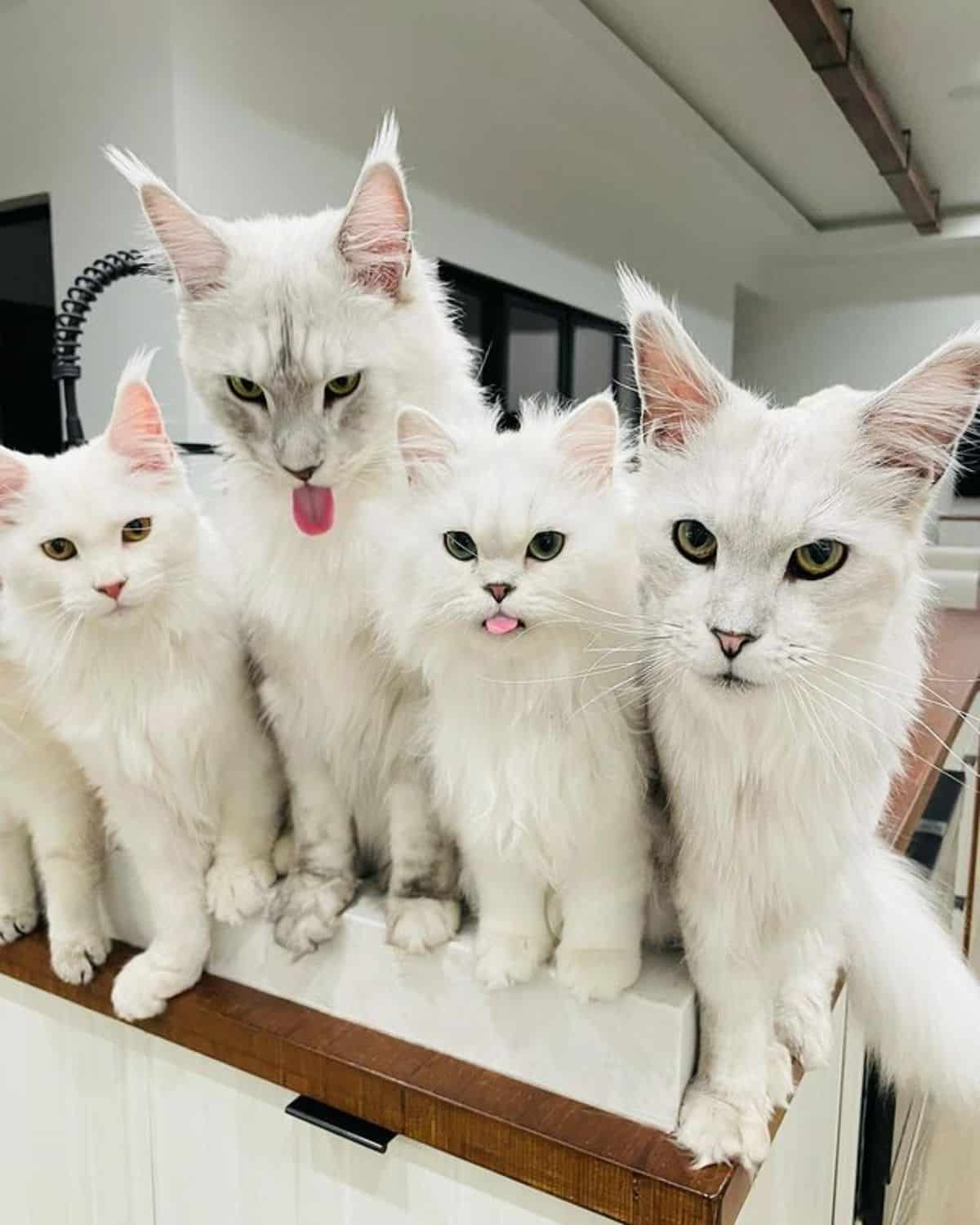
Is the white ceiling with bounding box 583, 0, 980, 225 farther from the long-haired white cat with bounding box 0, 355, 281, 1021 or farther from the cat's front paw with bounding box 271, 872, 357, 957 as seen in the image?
the cat's front paw with bounding box 271, 872, 357, 957

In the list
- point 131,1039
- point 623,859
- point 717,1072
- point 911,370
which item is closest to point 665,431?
point 911,370

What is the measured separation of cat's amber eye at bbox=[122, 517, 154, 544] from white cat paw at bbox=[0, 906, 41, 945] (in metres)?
0.48

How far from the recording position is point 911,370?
0.59 meters

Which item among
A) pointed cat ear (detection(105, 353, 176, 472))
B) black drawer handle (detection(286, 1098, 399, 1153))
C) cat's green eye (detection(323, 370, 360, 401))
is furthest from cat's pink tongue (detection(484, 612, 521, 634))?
black drawer handle (detection(286, 1098, 399, 1153))

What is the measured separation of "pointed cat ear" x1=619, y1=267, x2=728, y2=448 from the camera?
0.64m

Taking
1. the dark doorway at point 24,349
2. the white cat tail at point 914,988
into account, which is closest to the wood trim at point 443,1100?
the white cat tail at point 914,988

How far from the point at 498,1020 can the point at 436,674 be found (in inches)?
11.9

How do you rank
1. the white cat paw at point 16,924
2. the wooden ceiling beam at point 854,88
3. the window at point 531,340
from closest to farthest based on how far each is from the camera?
1. the white cat paw at point 16,924
2. the wooden ceiling beam at point 854,88
3. the window at point 531,340

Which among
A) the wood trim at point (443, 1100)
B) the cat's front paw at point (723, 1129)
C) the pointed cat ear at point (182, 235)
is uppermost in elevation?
the pointed cat ear at point (182, 235)

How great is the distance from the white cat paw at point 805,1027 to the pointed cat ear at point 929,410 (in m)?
0.48

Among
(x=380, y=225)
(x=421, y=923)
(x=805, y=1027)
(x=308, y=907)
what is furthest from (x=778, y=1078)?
(x=380, y=225)

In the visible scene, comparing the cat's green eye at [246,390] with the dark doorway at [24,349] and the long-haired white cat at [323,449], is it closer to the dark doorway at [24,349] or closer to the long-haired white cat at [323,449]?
the long-haired white cat at [323,449]

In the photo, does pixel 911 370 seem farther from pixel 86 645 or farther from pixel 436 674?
pixel 86 645

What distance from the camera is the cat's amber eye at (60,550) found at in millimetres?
788
